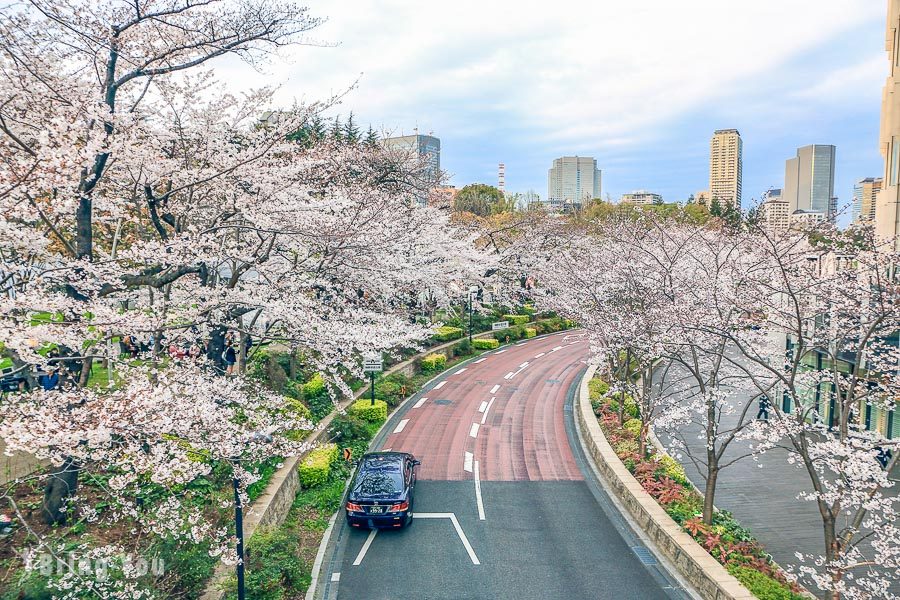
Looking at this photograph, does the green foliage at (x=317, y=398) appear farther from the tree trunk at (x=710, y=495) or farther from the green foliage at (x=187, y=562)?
the tree trunk at (x=710, y=495)

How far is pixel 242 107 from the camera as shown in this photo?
1272cm

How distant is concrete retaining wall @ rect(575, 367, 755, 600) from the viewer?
1018cm

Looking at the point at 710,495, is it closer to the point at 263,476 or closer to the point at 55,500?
Answer: the point at 263,476

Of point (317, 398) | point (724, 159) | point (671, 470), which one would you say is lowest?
point (671, 470)

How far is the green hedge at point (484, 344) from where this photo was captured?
117 ft

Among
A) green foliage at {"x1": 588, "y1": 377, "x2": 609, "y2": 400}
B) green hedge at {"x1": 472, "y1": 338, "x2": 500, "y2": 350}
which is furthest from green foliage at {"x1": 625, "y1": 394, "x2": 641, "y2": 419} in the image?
green hedge at {"x1": 472, "y1": 338, "x2": 500, "y2": 350}

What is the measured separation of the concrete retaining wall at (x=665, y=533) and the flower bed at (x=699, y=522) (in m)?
0.21

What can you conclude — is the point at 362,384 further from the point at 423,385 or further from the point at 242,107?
the point at 242,107

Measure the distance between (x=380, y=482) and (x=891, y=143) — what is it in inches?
885

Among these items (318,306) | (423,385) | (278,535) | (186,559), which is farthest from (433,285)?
(186,559)

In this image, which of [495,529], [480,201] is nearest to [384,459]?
[495,529]

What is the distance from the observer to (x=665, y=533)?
12250 millimetres

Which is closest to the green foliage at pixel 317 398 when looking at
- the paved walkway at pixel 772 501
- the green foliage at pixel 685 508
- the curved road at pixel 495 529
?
the curved road at pixel 495 529

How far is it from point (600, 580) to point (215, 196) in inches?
557
